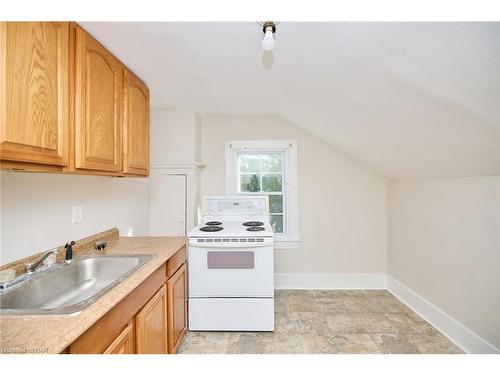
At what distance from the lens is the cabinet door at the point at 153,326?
1285 millimetres

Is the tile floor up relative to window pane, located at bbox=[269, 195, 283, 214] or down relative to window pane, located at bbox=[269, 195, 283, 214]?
down

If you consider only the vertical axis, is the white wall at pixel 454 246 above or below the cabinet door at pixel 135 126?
below

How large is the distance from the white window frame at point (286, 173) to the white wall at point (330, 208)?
0.07 meters

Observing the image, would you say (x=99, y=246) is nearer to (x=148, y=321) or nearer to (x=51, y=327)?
(x=148, y=321)

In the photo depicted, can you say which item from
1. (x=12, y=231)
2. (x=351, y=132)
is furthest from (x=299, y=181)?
(x=12, y=231)

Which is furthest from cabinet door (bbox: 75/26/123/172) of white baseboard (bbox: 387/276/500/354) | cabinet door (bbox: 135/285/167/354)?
white baseboard (bbox: 387/276/500/354)

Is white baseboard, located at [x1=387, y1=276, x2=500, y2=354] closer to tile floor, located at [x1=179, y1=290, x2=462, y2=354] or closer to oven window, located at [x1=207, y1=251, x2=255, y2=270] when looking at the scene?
tile floor, located at [x1=179, y1=290, x2=462, y2=354]

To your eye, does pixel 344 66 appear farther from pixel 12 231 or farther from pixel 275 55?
pixel 12 231

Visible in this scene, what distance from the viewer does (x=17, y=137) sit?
3.15 ft

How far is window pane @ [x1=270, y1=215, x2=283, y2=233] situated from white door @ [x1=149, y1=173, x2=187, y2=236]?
3.70 ft

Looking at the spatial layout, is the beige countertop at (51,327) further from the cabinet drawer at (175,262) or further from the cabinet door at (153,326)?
the cabinet drawer at (175,262)

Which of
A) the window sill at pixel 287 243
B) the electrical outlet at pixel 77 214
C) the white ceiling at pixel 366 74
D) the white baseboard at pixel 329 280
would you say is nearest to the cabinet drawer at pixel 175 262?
the electrical outlet at pixel 77 214

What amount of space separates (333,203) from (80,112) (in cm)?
282

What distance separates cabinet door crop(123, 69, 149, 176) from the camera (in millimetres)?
1830
